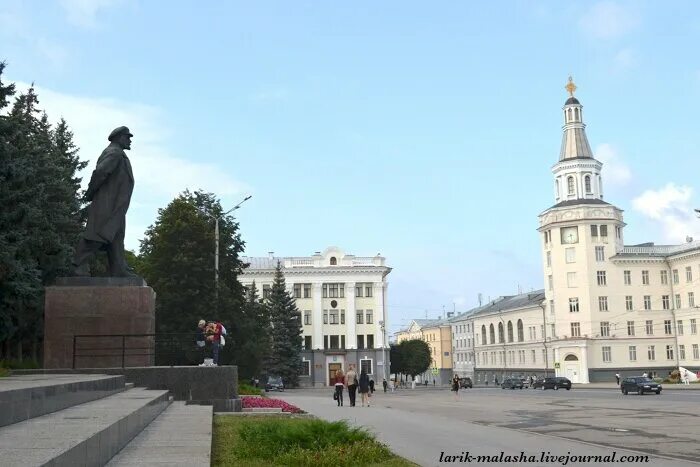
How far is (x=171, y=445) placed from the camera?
24.9 ft

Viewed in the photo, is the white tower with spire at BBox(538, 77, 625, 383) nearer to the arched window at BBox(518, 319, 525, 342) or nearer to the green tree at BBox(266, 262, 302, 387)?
the arched window at BBox(518, 319, 525, 342)

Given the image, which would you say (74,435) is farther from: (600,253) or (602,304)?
(600,253)

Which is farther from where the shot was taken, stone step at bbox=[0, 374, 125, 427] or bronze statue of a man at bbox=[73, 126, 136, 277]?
bronze statue of a man at bbox=[73, 126, 136, 277]

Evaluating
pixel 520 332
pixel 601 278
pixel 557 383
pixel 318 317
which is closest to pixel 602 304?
pixel 601 278

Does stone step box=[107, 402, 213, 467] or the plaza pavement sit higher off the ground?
stone step box=[107, 402, 213, 467]

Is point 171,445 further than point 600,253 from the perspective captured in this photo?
No

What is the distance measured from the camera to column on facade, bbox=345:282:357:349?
293 feet

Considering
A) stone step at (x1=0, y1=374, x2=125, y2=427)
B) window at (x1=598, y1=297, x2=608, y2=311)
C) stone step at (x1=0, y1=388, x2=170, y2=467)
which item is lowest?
stone step at (x1=0, y1=388, x2=170, y2=467)

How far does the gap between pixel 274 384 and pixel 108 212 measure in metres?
52.3

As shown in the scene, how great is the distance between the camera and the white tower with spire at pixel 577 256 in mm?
82312

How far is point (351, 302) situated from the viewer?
8981 cm

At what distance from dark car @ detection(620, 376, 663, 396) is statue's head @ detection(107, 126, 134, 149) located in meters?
Result: 33.7

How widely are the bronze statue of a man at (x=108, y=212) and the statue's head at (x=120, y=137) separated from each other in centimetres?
33

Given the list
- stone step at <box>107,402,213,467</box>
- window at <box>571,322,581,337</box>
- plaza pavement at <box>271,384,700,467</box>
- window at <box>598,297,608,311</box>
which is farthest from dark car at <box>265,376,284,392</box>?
stone step at <box>107,402,213,467</box>
